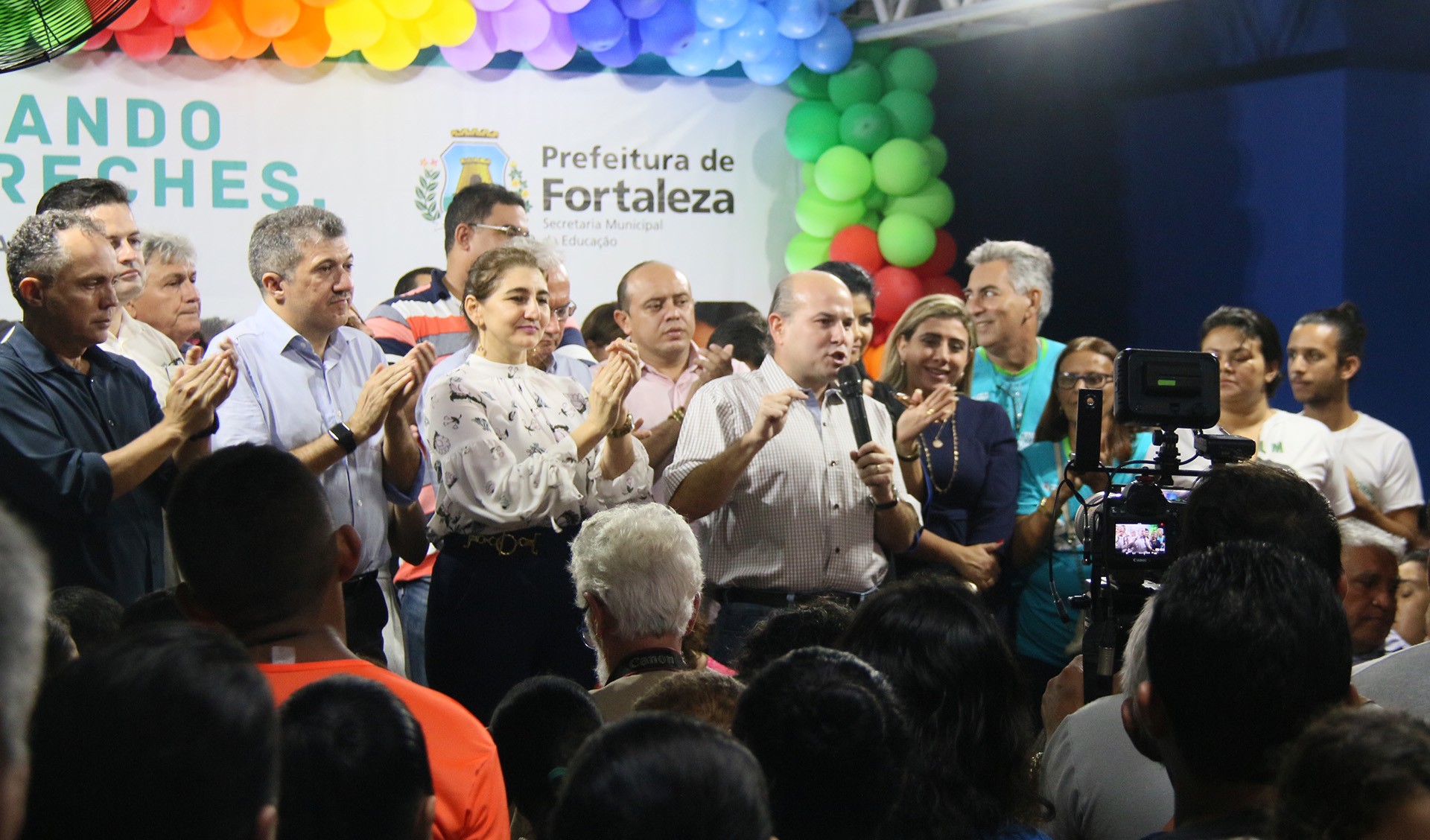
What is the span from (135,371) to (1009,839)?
232 cm

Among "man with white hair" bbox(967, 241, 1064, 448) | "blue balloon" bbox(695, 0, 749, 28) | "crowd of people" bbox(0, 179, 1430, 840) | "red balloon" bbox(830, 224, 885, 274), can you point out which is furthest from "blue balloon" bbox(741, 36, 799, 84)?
"man with white hair" bbox(967, 241, 1064, 448)

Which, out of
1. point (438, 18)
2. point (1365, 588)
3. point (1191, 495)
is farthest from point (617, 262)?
point (1191, 495)

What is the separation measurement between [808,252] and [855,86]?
82cm

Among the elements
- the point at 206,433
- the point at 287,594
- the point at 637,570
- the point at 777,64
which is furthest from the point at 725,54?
the point at 287,594

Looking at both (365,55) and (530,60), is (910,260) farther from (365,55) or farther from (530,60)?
(365,55)

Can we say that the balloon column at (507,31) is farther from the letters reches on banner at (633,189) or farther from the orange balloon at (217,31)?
the letters reches on banner at (633,189)

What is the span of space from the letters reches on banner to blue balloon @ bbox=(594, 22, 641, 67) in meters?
0.47

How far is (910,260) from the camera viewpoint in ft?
20.9

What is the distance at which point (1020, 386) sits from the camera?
462 cm

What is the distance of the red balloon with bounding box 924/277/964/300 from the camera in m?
6.50

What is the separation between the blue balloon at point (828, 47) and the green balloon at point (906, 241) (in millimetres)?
771

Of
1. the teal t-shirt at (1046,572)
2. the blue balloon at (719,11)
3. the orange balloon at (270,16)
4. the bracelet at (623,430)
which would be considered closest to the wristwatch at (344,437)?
the bracelet at (623,430)

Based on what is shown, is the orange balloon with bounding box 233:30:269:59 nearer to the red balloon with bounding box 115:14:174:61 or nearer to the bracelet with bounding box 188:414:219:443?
the red balloon with bounding box 115:14:174:61

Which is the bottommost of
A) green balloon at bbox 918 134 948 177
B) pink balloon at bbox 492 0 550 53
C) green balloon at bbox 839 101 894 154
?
green balloon at bbox 918 134 948 177
